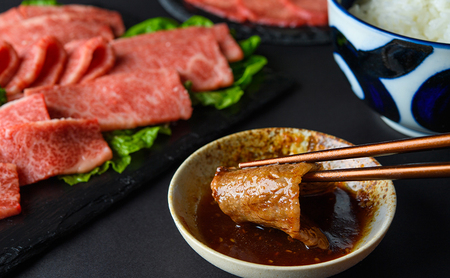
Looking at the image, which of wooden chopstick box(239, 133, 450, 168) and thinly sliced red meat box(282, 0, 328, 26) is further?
thinly sliced red meat box(282, 0, 328, 26)

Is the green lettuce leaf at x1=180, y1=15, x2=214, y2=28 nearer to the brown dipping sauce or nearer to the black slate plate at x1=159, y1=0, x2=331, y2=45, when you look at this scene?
the black slate plate at x1=159, y1=0, x2=331, y2=45

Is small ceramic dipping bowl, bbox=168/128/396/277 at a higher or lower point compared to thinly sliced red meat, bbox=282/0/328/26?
lower

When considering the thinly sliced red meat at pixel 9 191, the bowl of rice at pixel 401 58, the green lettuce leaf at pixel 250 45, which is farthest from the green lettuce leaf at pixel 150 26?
the thinly sliced red meat at pixel 9 191

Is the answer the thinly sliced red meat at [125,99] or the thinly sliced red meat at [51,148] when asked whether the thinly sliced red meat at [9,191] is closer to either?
the thinly sliced red meat at [51,148]

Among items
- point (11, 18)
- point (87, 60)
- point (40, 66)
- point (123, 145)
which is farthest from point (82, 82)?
point (11, 18)

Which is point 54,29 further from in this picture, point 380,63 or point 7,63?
point 380,63

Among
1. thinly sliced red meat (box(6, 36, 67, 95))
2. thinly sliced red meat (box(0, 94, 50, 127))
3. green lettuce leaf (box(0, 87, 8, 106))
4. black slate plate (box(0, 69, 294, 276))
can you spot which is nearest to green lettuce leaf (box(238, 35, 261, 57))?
black slate plate (box(0, 69, 294, 276))
